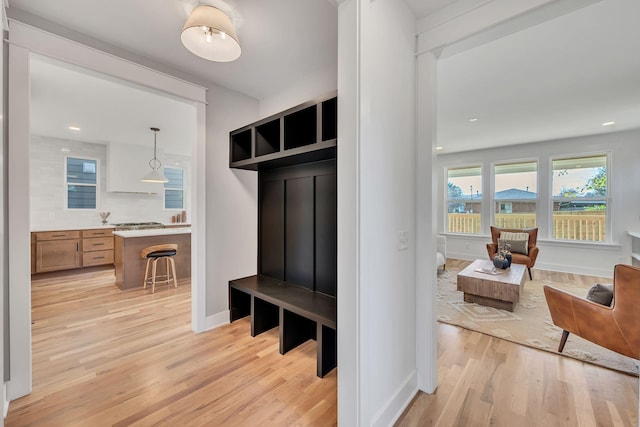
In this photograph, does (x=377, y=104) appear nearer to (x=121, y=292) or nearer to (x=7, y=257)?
(x=7, y=257)

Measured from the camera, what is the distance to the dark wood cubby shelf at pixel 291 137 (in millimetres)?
1969

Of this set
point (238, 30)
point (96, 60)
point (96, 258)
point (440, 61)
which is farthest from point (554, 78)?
point (96, 258)

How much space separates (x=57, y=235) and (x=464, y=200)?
876 centimetres

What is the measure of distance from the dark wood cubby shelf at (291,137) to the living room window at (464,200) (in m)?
5.51

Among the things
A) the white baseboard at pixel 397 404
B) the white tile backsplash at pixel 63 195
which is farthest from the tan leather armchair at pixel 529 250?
the white tile backsplash at pixel 63 195

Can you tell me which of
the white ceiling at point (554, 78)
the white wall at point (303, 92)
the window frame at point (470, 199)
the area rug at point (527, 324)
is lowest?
the area rug at point (527, 324)

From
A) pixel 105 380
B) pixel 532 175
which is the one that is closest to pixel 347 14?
pixel 105 380

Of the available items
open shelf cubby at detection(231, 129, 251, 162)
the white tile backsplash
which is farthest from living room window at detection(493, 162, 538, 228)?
the white tile backsplash

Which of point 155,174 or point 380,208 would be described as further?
point 155,174

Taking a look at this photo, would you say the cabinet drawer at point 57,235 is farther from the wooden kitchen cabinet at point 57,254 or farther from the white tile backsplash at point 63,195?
the white tile backsplash at point 63,195

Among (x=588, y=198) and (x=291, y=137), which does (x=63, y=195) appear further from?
(x=588, y=198)

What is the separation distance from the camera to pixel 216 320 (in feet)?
9.42

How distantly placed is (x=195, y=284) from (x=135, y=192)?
4759 mm

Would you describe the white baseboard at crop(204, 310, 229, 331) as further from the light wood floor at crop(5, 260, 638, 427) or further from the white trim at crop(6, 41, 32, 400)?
the white trim at crop(6, 41, 32, 400)
